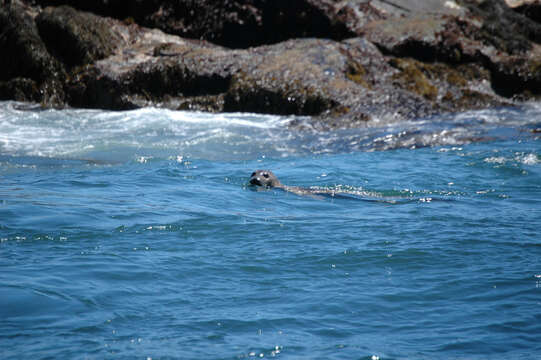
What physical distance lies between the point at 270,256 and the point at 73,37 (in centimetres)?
1330

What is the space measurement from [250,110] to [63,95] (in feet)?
17.7

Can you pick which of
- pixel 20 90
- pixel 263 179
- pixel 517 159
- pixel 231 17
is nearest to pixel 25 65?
pixel 20 90

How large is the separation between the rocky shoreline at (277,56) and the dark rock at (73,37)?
35 millimetres

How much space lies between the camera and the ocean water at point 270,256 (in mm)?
3209

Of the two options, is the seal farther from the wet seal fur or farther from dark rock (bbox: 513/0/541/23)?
dark rock (bbox: 513/0/541/23)

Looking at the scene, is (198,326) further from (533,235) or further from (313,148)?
(313,148)

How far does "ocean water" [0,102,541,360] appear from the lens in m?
3.21

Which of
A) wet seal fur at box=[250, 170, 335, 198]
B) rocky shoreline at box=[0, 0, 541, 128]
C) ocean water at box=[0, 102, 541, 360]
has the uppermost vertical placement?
rocky shoreline at box=[0, 0, 541, 128]

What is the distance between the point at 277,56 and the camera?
570 inches

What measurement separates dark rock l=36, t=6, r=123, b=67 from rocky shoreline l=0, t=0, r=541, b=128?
3 cm

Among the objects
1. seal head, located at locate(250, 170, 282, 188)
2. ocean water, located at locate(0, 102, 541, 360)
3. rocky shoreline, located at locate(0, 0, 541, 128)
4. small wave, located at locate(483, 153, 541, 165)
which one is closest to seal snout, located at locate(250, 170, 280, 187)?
seal head, located at locate(250, 170, 282, 188)

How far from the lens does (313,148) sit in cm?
1067

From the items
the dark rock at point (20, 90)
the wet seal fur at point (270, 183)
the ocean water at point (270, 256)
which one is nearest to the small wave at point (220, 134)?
the ocean water at point (270, 256)

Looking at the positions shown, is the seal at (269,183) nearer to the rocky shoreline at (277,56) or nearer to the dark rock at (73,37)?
the rocky shoreline at (277,56)
